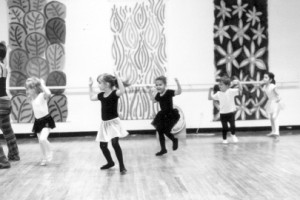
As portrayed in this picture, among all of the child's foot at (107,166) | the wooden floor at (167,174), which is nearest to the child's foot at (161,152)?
the wooden floor at (167,174)

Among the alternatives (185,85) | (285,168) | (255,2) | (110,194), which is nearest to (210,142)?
(185,85)

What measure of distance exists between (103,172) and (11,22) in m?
4.42

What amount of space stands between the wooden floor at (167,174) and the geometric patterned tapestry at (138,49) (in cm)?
→ 143

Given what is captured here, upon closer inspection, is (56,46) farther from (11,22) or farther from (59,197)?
(59,197)

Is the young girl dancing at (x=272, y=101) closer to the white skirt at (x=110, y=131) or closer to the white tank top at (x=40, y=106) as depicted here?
the white skirt at (x=110, y=131)

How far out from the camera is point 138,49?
8.41 m

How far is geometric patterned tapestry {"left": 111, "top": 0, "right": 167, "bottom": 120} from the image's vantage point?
837 cm

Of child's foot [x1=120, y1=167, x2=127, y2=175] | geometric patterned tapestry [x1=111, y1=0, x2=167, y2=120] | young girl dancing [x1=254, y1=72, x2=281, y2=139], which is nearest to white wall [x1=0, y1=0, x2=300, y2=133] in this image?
geometric patterned tapestry [x1=111, y1=0, x2=167, y2=120]

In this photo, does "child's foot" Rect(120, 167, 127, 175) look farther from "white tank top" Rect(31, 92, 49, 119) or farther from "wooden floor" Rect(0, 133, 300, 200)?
"white tank top" Rect(31, 92, 49, 119)

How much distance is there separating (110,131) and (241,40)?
446cm

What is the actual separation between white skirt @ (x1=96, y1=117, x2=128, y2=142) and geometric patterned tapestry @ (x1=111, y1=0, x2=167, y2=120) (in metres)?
3.36

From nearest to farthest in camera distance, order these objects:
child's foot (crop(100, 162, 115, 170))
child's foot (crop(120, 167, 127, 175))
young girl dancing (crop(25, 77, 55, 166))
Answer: child's foot (crop(120, 167, 127, 175)), child's foot (crop(100, 162, 115, 170)), young girl dancing (crop(25, 77, 55, 166))

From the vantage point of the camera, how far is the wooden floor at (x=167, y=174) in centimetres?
388

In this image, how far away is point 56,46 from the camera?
8.27 meters
